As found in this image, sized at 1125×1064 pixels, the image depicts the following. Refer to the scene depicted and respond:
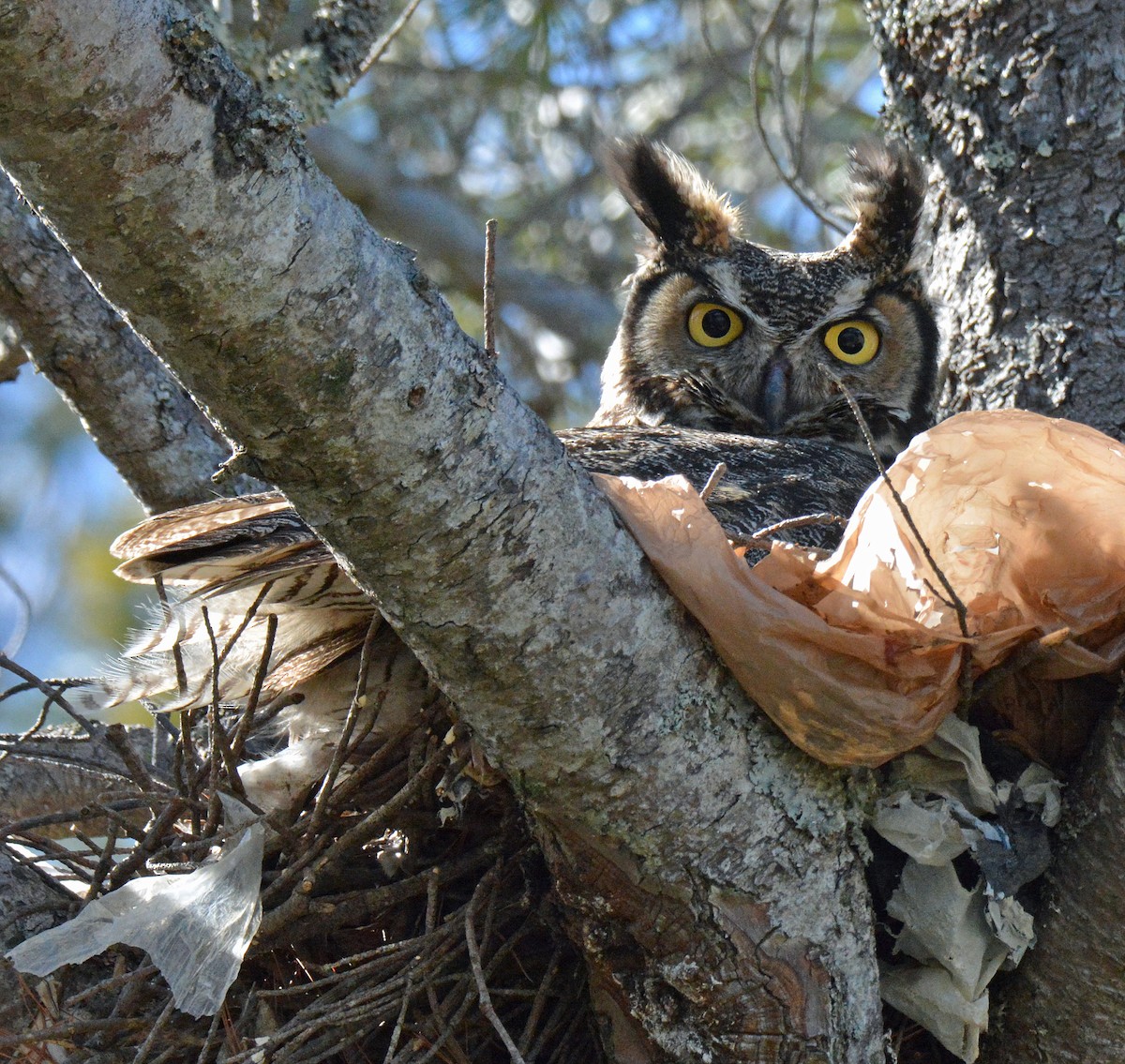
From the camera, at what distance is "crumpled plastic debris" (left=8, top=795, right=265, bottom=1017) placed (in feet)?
4.65

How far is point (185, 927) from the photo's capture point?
1456 millimetres

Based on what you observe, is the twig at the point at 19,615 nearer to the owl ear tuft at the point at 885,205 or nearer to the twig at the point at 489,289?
the twig at the point at 489,289

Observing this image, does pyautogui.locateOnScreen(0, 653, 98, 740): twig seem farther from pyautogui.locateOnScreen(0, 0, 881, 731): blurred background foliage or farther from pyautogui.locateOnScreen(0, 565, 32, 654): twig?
pyautogui.locateOnScreen(0, 0, 881, 731): blurred background foliage

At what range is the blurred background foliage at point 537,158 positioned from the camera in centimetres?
420

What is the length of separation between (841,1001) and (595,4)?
4.15 m

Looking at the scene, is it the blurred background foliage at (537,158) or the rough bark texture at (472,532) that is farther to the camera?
the blurred background foliage at (537,158)

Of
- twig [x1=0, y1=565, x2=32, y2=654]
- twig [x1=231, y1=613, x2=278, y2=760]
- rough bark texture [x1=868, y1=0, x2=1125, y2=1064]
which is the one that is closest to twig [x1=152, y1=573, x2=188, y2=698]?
twig [x1=231, y1=613, x2=278, y2=760]

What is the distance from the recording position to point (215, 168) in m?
1.00

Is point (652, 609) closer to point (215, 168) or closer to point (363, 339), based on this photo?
point (363, 339)

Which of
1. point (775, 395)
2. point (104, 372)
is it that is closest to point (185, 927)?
point (104, 372)

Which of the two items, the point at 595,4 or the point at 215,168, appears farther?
the point at 595,4

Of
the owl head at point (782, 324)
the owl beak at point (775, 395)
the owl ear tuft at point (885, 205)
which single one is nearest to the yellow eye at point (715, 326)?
the owl head at point (782, 324)

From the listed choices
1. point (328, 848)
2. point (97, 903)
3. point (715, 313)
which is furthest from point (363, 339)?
point (715, 313)

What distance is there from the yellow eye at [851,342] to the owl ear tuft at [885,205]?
133 mm
